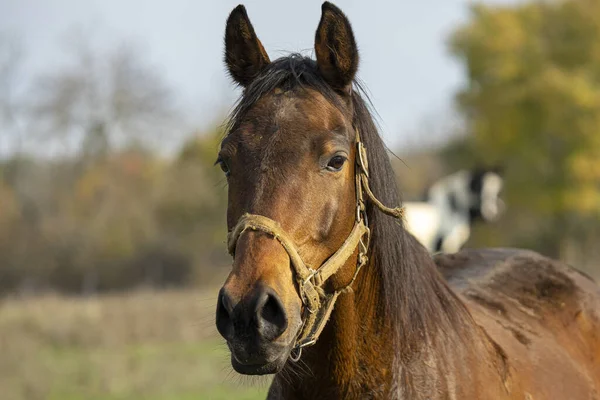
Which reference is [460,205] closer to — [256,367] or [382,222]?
[382,222]

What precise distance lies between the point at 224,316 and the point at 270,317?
16 cm

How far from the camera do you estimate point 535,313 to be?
4.61 meters

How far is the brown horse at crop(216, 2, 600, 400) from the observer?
2.81m

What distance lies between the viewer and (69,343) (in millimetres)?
18172

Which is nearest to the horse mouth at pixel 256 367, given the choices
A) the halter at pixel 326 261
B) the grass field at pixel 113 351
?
the halter at pixel 326 261

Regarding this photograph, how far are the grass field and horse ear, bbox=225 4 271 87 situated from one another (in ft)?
19.8

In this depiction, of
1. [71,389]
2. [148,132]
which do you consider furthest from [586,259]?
[71,389]

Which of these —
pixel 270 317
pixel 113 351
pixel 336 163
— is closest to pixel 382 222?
pixel 336 163

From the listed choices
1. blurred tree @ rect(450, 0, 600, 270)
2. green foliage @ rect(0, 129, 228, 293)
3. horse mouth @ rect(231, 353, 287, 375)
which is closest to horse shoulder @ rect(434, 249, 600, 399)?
horse mouth @ rect(231, 353, 287, 375)

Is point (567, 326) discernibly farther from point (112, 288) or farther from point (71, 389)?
point (112, 288)

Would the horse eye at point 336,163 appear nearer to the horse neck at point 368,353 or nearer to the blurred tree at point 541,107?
the horse neck at point 368,353

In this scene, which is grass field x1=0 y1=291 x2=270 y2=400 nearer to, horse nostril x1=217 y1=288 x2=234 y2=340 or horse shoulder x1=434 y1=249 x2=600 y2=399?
horse shoulder x1=434 y1=249 x2=600 y2=399

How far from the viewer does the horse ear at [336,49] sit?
3289 millimetres

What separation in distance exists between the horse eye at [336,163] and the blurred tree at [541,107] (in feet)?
93.7
